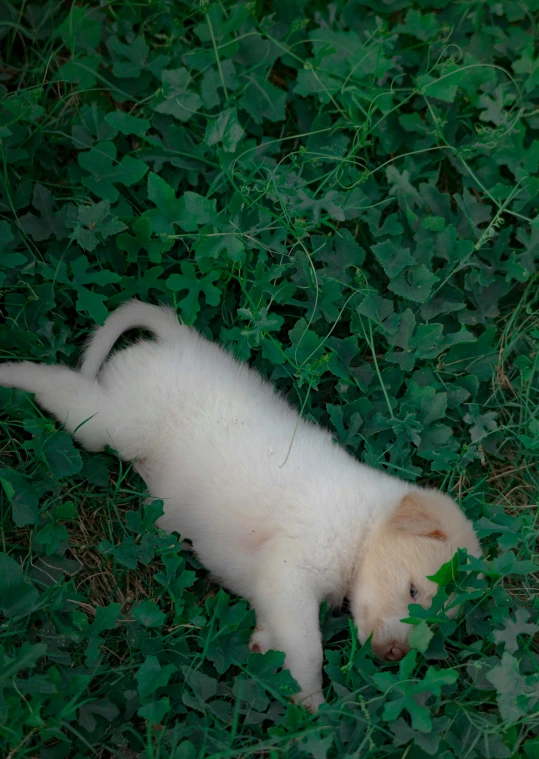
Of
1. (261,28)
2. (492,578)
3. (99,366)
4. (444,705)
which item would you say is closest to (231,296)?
(99,366)

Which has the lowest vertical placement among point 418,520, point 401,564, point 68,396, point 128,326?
point 68,396

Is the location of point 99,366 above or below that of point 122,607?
above

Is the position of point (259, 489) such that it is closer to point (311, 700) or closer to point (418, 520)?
point (418, 520)

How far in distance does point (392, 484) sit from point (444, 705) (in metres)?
0.95

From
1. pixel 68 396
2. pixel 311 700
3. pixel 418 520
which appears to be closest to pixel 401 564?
pixel 418 520

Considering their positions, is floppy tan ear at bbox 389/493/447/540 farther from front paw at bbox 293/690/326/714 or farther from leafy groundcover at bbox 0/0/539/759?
front paw at bbox 293/690/326/714

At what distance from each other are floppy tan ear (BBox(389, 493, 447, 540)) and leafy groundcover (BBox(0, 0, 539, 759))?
0.18 m

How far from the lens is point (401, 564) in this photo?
3.26 meters

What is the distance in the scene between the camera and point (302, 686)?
10.5 ft

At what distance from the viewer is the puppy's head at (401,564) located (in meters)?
3.20

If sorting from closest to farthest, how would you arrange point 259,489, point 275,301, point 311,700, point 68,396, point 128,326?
point 311,700 → point 259,489 → point 68,396 → point 128,326 → point 275,301

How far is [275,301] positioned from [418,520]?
1.43 meters

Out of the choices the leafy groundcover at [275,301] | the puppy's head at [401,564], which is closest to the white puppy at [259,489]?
the puppy's head at [401,564]

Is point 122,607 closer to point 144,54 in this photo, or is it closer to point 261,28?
point 144,54
